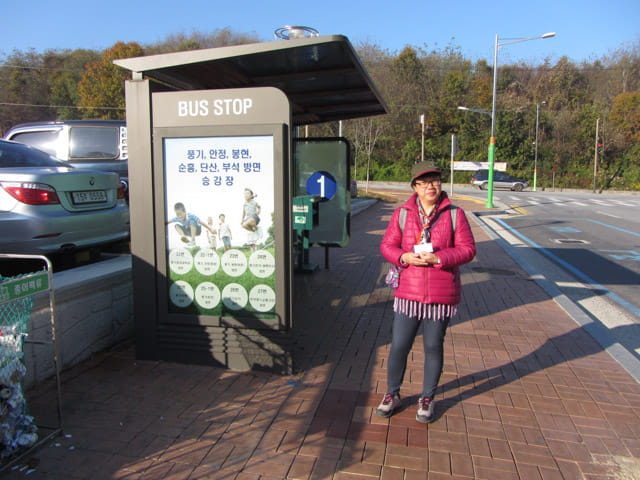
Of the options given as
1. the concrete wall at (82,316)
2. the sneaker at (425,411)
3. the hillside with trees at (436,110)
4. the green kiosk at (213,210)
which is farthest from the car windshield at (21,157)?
the hillside with trees at (436,110)

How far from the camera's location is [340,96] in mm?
6160

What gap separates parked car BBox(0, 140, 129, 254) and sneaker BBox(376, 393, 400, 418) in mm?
3315

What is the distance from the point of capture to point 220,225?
3.89m

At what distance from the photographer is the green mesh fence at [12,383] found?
2.63 metres

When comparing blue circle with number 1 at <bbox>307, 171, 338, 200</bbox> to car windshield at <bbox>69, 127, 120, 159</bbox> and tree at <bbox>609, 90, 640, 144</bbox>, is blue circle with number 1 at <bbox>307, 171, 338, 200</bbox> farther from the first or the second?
tree at <bbox>609, 90, 640, 144</bbox>

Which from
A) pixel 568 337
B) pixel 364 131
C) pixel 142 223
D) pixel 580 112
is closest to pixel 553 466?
pixel 568 337

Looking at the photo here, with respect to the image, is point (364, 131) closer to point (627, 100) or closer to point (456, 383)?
point (627, 100)

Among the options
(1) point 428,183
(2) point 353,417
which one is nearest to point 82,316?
(2) point 353,417

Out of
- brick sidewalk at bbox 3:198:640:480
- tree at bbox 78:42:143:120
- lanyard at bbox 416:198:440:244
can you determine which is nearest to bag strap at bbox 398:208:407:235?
lanyard at bbox 416:198:440:244

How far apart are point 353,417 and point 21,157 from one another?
4.40m

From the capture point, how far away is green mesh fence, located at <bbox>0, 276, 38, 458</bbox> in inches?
104

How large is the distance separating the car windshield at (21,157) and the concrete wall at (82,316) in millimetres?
Answer: 1420

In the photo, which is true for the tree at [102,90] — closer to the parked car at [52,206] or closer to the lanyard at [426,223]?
Answer: the parked car at [52,206]

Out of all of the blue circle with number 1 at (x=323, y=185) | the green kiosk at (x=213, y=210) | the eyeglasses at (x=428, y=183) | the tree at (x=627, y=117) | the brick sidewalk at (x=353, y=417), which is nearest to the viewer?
the brick sidewalk at (x=353, y=417)
